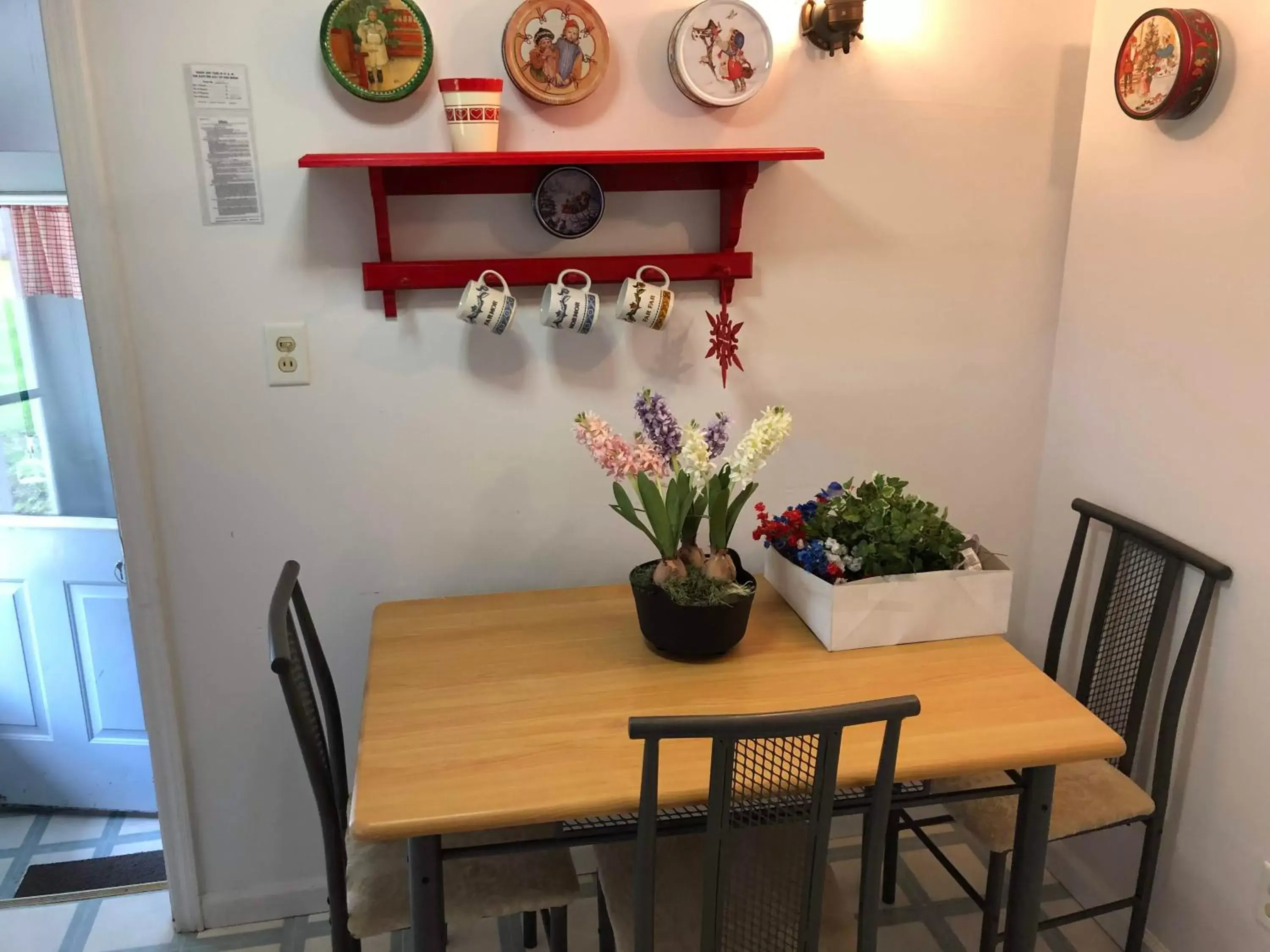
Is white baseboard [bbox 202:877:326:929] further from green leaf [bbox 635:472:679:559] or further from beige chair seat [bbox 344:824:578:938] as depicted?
green leaf [bbox 635:472:679:559]

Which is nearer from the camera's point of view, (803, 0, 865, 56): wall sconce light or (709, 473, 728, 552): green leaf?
(709, 473, 728, 552): green leaf

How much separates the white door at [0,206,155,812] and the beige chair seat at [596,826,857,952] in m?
1.52

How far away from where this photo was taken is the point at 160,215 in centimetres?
160

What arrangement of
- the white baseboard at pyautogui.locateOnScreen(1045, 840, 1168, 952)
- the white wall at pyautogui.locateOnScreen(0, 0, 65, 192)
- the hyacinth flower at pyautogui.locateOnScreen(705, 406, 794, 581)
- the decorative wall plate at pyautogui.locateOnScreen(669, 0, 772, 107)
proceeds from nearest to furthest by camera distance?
the hyacinth flower at pyautogui.locateOnScreen(705, 406, 794, 581)
the decorative wall plate at pyautogui.locateOnScreen(669, 0, 772, 107)
the white baseboard at pyautogui.locateOnScreen(1045, 840, 1168, 952)
the white wall at pyautogui.locateOnScreen(0, 0, 65, 192)

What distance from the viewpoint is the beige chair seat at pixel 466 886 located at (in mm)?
1375

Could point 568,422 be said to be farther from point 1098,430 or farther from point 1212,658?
point 1212,658

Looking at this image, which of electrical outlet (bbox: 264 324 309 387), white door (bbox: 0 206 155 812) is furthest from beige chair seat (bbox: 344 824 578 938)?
white door (bbox: 0 206 155 812)

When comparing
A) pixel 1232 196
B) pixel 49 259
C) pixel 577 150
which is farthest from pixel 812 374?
pixel 49 259

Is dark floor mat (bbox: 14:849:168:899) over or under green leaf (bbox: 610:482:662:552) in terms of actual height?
under

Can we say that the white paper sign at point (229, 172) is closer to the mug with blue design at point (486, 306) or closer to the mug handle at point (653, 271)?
the mug with blue design at point (486, 306)

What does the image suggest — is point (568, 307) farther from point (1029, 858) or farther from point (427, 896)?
point (1029, 858)

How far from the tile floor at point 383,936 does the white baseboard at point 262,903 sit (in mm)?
19

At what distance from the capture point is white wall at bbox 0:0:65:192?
7.10 ft

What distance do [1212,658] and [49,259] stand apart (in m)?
2.69
